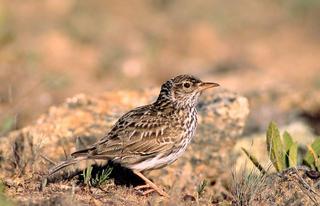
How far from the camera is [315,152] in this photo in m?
7.15

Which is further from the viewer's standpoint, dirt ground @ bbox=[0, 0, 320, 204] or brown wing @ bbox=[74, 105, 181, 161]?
dirt ground @ bbox=[0, 0, 320, 204]

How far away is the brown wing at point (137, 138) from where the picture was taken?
22.9 feet

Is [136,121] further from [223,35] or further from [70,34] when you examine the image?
[223,35]

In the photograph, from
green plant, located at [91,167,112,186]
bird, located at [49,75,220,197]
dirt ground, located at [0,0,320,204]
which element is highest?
dirt ground, located at [0,0,320,204]

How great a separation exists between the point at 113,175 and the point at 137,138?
425 millimetres

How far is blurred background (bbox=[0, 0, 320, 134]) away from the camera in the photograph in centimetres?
1390

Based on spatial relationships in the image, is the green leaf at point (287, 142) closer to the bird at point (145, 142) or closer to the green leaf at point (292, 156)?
the green leaf at point (292, 156)

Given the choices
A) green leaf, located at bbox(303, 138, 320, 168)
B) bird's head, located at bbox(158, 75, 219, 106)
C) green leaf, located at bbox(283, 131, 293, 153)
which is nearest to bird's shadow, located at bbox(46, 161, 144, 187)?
bird's head, located at bbox(158, 75, 219, 106)

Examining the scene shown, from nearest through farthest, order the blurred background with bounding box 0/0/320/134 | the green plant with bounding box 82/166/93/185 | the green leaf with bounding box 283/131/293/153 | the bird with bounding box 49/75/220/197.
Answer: the green plant with bounding box 82/166/93/185 < the bird with bounding box 49/75/220/197 < the green leaf with bounding box 283/131/293/153 < the blurred background with bounding box 0/0/320/134

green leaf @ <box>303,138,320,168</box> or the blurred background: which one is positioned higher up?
the blurred background

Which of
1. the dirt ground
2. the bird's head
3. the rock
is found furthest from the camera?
the dirt ground

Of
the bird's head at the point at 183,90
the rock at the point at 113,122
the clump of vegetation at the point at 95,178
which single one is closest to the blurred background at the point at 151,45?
the rock at the point at 113,122

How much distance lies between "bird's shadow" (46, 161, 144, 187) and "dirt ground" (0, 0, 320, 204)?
11.5 ft

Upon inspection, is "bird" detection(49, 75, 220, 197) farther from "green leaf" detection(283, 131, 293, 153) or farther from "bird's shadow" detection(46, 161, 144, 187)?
"green leaf" detection(283, 131, 293, 153)
